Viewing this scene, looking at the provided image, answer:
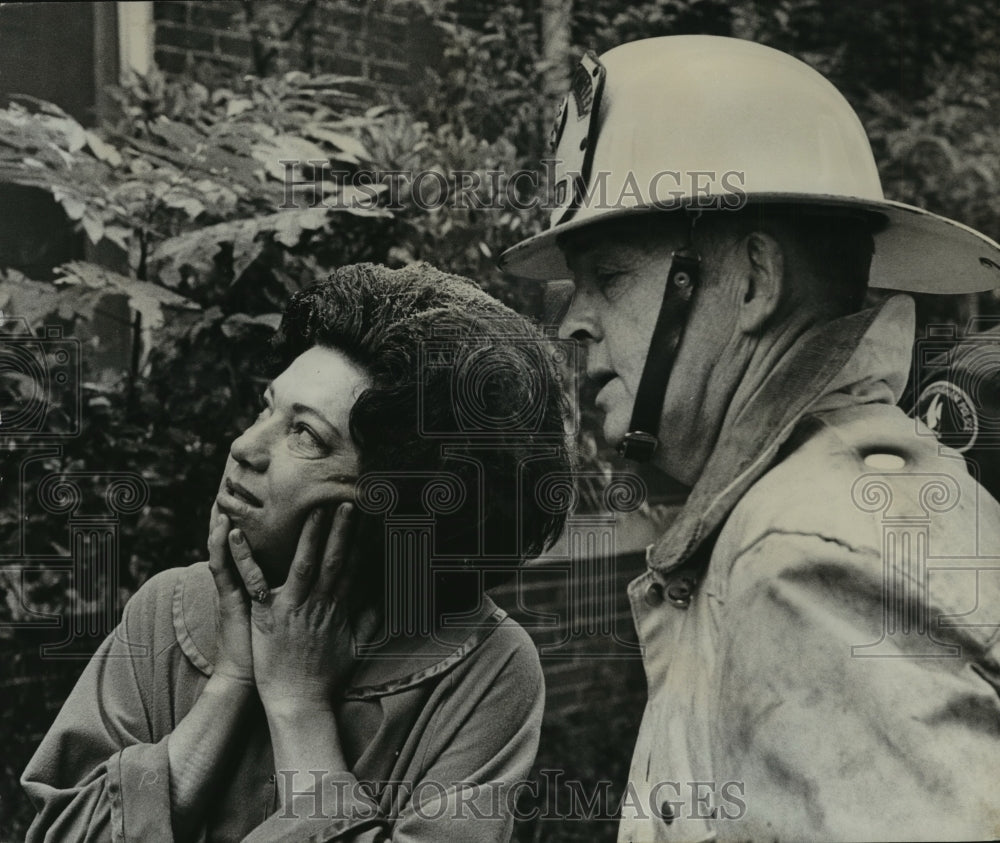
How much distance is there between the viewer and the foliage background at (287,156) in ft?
11.2

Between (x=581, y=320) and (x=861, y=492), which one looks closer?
(x=861, y=492)

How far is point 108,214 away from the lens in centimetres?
348

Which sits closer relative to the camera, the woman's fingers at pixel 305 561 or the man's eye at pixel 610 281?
the woman's fingers at pixel 305 561

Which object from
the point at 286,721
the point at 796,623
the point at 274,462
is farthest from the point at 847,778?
the point at 274,462

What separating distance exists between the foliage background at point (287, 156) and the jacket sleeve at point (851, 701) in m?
1.13

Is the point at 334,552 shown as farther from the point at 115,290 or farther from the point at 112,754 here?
the point at 115,290

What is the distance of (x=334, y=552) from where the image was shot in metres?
2.96

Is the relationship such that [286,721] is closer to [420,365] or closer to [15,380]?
[420,365]

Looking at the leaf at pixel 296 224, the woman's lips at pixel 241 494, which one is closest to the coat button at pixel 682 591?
the woman's lips at pixel 241 494

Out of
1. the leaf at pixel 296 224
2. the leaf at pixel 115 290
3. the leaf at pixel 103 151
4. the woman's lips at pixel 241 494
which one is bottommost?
the woman's lips at pixel 241 494

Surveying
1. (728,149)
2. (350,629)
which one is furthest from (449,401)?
(728,149)

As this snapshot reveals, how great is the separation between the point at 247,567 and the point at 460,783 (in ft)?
2.16
